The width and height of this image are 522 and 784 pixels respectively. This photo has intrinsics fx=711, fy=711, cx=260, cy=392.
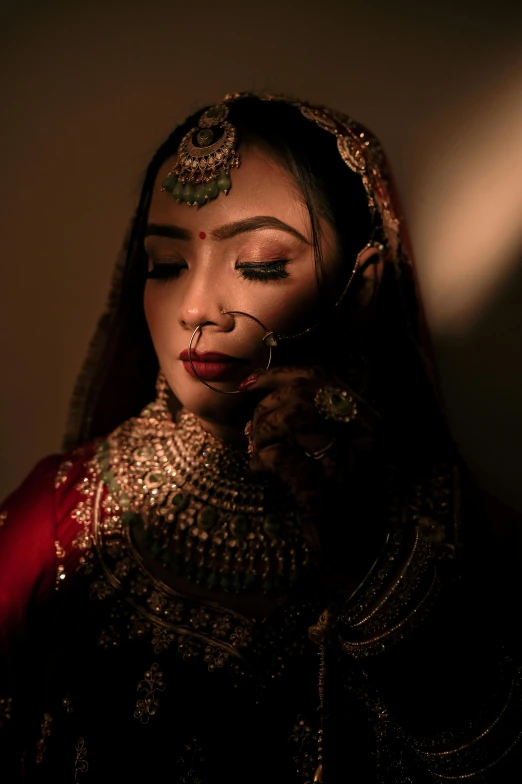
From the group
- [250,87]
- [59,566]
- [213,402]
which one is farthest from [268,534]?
[250,87]

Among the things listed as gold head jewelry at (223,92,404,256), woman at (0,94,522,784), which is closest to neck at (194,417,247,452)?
woman at (0,94,522,784)

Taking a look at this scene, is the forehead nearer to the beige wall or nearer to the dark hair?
the dark hair

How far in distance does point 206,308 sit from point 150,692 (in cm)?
52

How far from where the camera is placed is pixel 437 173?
1361mm

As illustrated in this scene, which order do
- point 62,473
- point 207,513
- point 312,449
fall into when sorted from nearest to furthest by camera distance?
point 312,449
point 207,513
point 62,473

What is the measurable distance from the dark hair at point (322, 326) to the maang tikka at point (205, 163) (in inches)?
1.1

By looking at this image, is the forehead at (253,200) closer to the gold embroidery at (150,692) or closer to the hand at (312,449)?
the hand at (312,449)

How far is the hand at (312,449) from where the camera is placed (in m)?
0.79

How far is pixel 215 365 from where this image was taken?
95 cm

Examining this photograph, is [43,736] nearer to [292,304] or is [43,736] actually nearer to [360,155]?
[292,304]

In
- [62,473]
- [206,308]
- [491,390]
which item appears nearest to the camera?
[206,308]

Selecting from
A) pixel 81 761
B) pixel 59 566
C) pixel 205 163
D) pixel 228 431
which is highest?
pixel 205 163

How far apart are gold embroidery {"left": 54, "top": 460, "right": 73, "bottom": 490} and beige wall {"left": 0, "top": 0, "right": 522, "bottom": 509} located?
1.25 ft

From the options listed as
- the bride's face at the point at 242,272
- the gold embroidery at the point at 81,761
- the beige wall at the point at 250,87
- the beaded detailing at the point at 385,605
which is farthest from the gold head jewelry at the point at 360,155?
the gold embroidery at the point at 81,761
